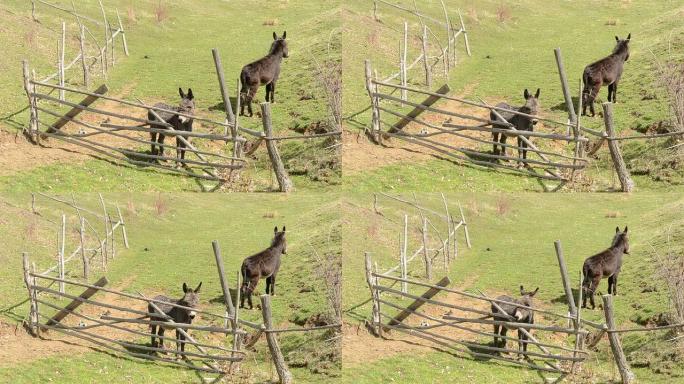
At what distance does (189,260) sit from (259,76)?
15.9 ft

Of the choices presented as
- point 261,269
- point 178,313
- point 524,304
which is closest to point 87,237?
point 178,313

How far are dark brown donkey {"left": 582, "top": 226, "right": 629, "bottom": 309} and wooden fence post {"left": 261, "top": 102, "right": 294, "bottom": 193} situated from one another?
6318mm

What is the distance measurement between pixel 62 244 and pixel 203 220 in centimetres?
421

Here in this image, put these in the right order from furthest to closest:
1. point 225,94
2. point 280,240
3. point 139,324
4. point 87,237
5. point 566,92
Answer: point 87,237 → point 280,240 → point 139,324 → point 566,92 → point 225,94

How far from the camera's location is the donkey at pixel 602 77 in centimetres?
3544

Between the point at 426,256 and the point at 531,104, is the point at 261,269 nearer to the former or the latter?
the point at 426,256

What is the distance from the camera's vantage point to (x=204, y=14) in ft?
133

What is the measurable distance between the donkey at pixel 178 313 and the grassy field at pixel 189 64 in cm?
211

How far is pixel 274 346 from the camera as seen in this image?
33.5 m

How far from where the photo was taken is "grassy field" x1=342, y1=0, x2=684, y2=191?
3444cm

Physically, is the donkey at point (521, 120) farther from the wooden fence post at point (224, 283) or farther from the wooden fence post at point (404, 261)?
the wooden fence post at point (224, 283)

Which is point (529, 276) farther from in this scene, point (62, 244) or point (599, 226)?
point (62, 244)

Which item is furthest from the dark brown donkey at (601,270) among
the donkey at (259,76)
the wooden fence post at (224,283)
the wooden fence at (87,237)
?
the wooden fence at (87,237)


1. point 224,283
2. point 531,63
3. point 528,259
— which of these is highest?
point 531,63
